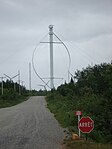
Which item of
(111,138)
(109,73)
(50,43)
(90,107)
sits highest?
(50,43)

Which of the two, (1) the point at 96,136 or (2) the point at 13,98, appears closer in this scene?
(1) the point at 96,136

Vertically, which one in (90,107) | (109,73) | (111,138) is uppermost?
(109,73)

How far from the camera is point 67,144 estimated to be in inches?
668

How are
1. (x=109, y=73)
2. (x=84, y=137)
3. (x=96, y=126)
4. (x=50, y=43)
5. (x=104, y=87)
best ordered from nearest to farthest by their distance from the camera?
(x=84, y=137)
(x=96, y=126)
(x=109, y=73)
(x=104, y=87)
(x=50, y=43)

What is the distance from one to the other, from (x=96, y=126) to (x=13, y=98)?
210 ft

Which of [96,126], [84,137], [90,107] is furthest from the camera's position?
[90,107]

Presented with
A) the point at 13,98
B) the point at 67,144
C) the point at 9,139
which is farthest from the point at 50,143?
the point at 13,98

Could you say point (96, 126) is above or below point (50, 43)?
below

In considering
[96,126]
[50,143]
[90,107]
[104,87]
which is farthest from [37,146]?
[104,87]

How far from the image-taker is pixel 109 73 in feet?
110

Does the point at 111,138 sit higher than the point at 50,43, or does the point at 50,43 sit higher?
the point at 50,43

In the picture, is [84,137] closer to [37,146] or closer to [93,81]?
[37,146]

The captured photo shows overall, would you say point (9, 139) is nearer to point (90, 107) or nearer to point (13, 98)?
point (90, 107)

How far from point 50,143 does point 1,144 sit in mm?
2124
